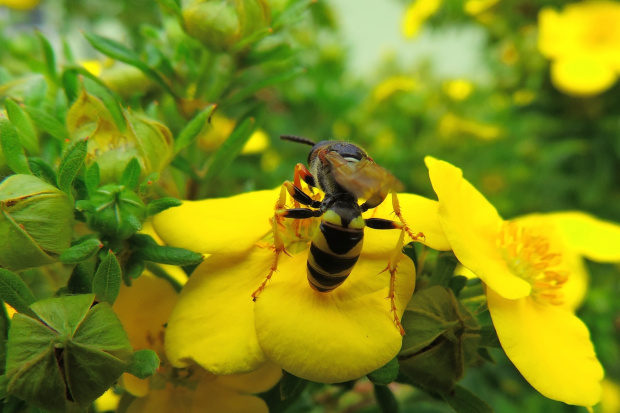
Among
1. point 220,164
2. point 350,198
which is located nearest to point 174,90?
point 220,164

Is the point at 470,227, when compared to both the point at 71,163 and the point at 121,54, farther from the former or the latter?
the point at 121,54

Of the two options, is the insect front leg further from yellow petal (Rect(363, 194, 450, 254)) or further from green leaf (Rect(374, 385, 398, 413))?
green leaf (Rect(374, 385, 398, 413))

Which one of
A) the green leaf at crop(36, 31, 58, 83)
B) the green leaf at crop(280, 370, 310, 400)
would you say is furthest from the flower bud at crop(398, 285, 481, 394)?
the green leaf at crop(36, 31, 58, 83)

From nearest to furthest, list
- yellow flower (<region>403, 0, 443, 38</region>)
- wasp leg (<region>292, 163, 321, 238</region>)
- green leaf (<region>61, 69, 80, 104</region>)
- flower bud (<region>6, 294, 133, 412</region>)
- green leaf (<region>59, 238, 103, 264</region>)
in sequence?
flower bud (<region>6, 294, 133, 412</region>) < green leaf (<region>59, 238, 103, 264</region>) < wasp leg (<region>292, 163, 321, 238</region>) < green leaf (<region>61, 69, 80, 104</region>) < yellow flower (<region>403, 0, 443, 38</region>)

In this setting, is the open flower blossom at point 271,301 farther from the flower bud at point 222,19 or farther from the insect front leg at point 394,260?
the flower bud at point 222,19

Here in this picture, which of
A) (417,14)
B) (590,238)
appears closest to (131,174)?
(590,238)
